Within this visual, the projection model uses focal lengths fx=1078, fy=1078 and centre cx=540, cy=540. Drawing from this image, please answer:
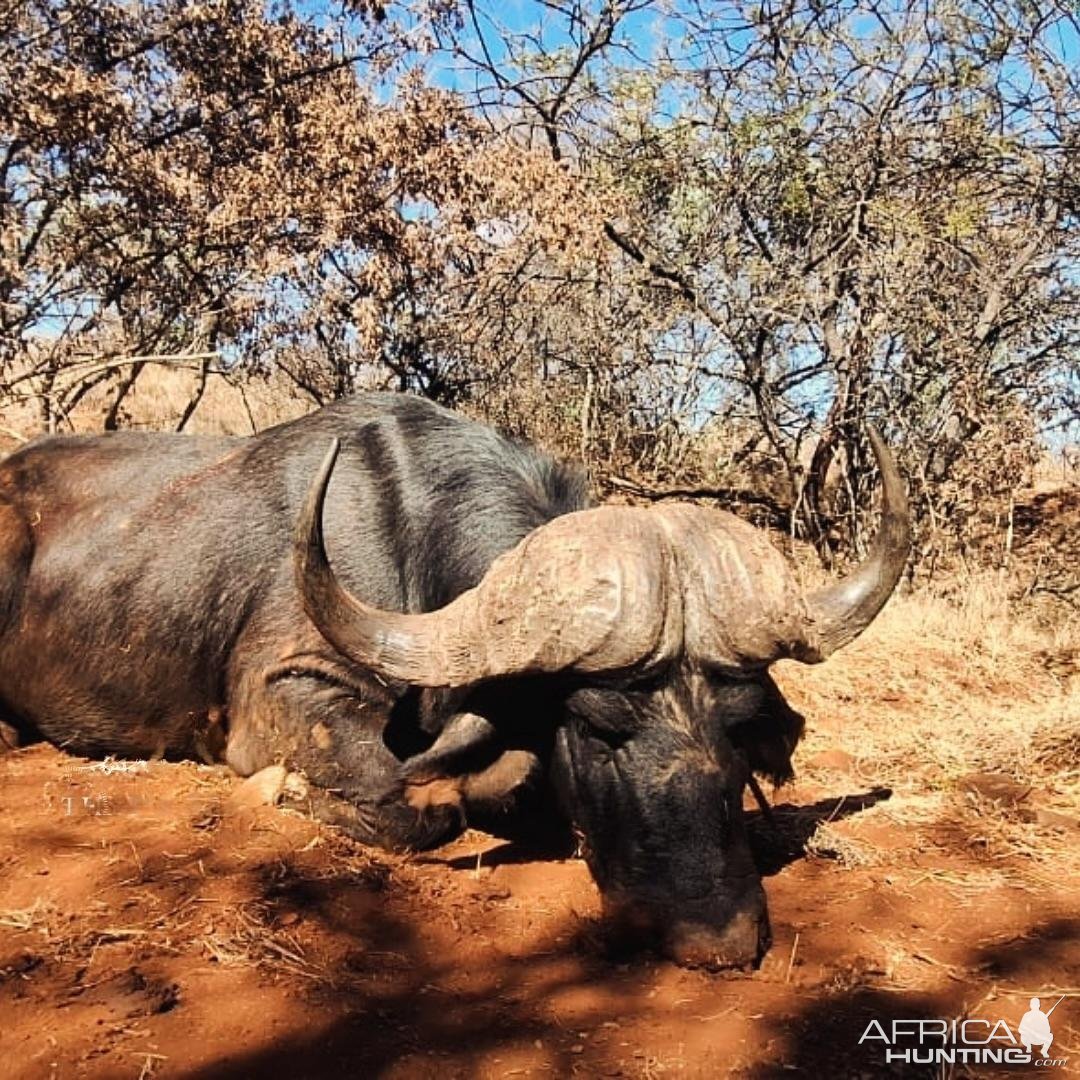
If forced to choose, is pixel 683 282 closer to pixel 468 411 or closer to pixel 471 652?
pixel 468 411

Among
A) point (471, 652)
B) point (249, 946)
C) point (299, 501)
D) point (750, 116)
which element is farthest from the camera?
point (750, 116)

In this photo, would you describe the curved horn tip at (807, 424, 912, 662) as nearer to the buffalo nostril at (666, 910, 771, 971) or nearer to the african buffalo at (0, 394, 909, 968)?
the african buffalo at (0, 394, 909, 968)

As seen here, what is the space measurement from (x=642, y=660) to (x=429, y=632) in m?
0.69

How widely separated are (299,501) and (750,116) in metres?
6.45

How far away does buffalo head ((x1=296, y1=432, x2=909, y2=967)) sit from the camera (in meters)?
3.06

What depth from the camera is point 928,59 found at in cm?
904

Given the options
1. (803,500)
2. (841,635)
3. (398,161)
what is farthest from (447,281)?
(841,635)

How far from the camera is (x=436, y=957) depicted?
309 centimetres

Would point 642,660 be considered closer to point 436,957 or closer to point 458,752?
point 458,752

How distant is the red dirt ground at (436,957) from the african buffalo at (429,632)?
0.22 metres

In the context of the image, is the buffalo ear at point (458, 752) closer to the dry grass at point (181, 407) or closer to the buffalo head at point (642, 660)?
the buffalo head at point (642, 660)

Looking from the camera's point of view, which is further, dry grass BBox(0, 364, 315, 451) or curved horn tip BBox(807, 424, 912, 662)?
dry grass BBox(0, 364, 315, 451)

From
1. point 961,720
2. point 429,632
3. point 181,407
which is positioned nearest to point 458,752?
point 429,632

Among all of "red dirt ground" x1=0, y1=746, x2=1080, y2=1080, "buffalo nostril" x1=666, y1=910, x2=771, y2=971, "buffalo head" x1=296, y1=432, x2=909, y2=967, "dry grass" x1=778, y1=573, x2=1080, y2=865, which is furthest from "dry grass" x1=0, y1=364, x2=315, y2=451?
"buffalo nostril" x1=666, y1=910, x2=771, y2=971
